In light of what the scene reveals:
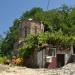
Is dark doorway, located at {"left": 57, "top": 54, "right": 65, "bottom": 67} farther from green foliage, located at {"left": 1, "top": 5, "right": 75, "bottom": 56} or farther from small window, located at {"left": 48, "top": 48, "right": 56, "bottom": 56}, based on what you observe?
green foliage, located at {"left": 1, "top": 5, "right": 75, "bottom": 56}

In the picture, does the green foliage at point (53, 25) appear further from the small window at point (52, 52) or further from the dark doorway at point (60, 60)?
the dark doorway at point (60, 60)

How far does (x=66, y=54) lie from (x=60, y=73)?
230 inches

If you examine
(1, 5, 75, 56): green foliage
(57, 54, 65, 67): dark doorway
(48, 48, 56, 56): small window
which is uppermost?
(1, 5, 75, 56): green foliage

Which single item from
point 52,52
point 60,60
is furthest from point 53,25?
point 60,60

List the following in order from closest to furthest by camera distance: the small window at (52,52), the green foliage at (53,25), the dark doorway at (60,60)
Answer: the dark doorway at (60,60), the small window at (52,52), the green foliage at (53,25)

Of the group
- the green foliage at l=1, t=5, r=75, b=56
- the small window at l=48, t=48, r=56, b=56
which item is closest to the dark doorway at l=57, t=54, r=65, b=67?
the small window at l=48, t=48, r=56, b=56

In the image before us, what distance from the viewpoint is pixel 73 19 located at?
42.3m

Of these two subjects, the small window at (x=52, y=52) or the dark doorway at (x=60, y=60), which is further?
the small window at (x=52, y=52)

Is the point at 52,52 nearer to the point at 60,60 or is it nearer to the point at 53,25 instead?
the point at 60,60

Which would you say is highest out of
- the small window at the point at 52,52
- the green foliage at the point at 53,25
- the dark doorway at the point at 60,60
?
the green foliage at the point at 53,25

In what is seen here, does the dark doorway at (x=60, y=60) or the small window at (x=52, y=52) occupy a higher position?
the small window at (x=52, y=52)

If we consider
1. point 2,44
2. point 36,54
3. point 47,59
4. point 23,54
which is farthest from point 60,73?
point 2,44

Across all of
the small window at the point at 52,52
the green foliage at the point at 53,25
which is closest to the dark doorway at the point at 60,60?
the small window at the point at 52,52

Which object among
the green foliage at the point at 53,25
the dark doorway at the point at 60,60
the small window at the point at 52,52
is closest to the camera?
the dark doorway at the point at 60,60
